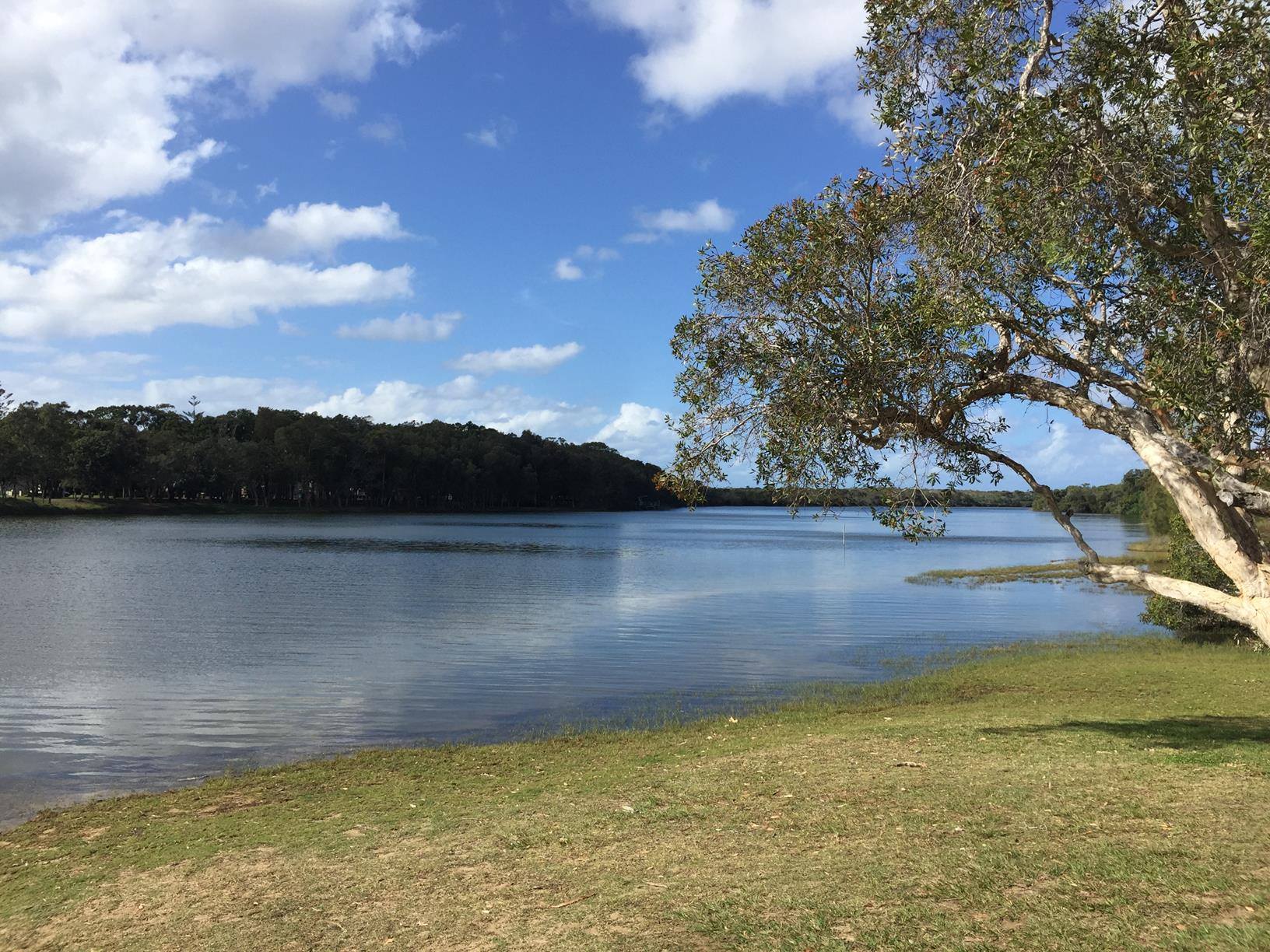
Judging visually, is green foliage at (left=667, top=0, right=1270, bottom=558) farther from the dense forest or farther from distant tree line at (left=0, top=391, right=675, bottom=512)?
distant tree line at (left=0, top=391, right=675, bottom=512)

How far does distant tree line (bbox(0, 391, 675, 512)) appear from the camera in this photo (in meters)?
116

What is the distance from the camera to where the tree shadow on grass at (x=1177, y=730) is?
43.9 feet

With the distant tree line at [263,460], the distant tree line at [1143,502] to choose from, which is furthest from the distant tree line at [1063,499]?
the distant tree line at [263,460]

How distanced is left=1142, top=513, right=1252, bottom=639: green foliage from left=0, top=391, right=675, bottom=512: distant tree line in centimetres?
9832

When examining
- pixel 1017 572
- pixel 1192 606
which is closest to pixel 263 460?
pixel 1017 572

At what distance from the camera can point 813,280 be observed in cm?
1058

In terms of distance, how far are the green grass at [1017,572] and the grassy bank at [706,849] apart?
41.2 m

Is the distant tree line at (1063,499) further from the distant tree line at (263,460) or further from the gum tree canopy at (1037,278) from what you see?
the distant tree line at (263,460)

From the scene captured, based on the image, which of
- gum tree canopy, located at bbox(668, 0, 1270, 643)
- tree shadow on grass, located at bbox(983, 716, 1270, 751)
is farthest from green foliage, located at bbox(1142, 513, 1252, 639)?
gum tree canopy, located at bbox(668, 0, 1270, 643)

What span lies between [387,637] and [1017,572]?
149ft

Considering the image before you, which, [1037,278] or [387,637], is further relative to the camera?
[387,637]

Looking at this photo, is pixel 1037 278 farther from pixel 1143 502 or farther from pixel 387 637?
pixel 1143 502

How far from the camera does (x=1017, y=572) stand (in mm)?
60969

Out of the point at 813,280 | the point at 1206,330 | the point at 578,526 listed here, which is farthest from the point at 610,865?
the point at 578,526
